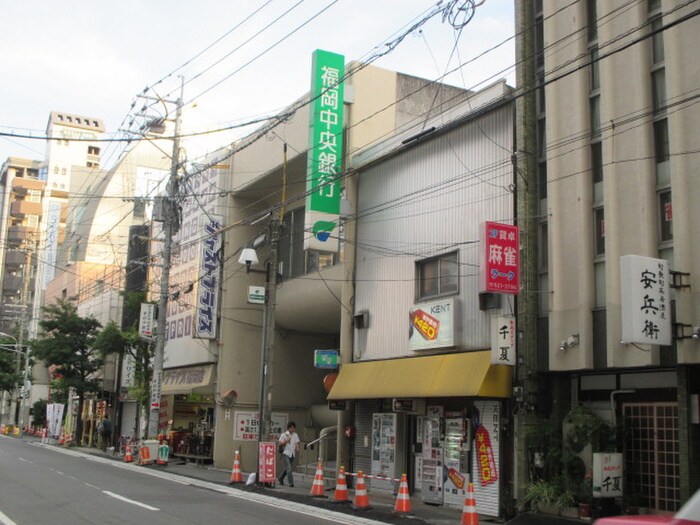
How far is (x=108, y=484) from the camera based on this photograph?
785 inches

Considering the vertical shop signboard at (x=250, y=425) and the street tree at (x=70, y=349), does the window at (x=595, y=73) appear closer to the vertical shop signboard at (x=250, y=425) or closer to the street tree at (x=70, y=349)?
the vertical shop signboard at (x=250, y=425)

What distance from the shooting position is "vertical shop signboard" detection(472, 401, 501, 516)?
653 inches

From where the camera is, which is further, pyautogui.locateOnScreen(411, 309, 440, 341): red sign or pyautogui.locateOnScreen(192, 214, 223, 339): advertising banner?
pyautogui.locateOnScreen(192, 214, 223, 339): advertising banner

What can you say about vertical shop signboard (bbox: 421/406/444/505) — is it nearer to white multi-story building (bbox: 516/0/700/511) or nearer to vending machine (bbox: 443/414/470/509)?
vending machine (bbox: 443/414/470/509)

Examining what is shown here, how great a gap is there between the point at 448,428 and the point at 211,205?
57.9ft

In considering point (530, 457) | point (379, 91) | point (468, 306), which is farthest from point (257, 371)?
point (530, 457)

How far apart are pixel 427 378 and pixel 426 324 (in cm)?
153

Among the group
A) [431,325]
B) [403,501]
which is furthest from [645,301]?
[431,325]

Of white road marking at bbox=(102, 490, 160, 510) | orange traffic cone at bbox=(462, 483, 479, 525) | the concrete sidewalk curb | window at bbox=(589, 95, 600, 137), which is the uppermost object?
window at bbox=(589, 95, 600, 137)

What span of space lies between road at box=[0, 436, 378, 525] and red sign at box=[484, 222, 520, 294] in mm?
5345

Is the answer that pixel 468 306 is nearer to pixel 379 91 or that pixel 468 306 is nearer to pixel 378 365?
pixel 378 365

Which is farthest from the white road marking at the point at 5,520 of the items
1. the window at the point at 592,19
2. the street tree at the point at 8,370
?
the street tree at the point at 8,370

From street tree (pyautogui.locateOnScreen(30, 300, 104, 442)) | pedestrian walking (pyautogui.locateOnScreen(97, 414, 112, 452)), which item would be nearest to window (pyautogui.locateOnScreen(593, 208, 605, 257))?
pedestrian walking (pyautogui.locateOnScreen(97, 414, 112, 452))

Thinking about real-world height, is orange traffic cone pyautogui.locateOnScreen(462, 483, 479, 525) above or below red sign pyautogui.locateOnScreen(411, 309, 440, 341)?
below
